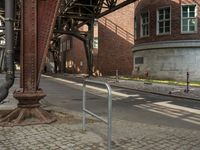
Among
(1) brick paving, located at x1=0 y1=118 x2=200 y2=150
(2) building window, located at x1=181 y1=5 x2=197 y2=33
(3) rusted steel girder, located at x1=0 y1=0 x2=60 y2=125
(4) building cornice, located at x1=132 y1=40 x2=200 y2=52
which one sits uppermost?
(2) building window, located at x1=181 y1=5 x2=197 y2=33

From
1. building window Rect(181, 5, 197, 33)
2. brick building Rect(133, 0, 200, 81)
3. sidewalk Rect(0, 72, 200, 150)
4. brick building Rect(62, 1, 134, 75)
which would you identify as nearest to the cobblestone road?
sidewalk Rect(0, 72, 200, 150)

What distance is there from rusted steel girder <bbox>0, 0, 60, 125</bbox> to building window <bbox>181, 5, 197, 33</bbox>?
69.4ft

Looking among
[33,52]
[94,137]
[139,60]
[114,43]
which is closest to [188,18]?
[139,60]

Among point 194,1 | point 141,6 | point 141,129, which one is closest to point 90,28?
point 141,6

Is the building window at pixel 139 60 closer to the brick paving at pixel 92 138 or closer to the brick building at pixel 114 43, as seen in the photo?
the brick building at pixel 114 43

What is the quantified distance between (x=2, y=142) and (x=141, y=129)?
3.25 meters

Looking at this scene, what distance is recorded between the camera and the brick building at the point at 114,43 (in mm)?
46312

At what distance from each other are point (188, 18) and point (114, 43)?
18.3 m

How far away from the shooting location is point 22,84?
10.1 meters

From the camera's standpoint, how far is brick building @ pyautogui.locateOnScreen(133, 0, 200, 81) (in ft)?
96.7

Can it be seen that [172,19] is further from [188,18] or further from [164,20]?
[188,18]

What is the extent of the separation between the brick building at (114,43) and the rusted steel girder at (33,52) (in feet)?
116

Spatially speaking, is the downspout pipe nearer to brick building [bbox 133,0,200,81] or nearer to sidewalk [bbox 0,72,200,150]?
sidewalk [bbox 0,72,200,150]

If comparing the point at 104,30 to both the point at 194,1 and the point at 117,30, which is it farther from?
the point at 194,1
